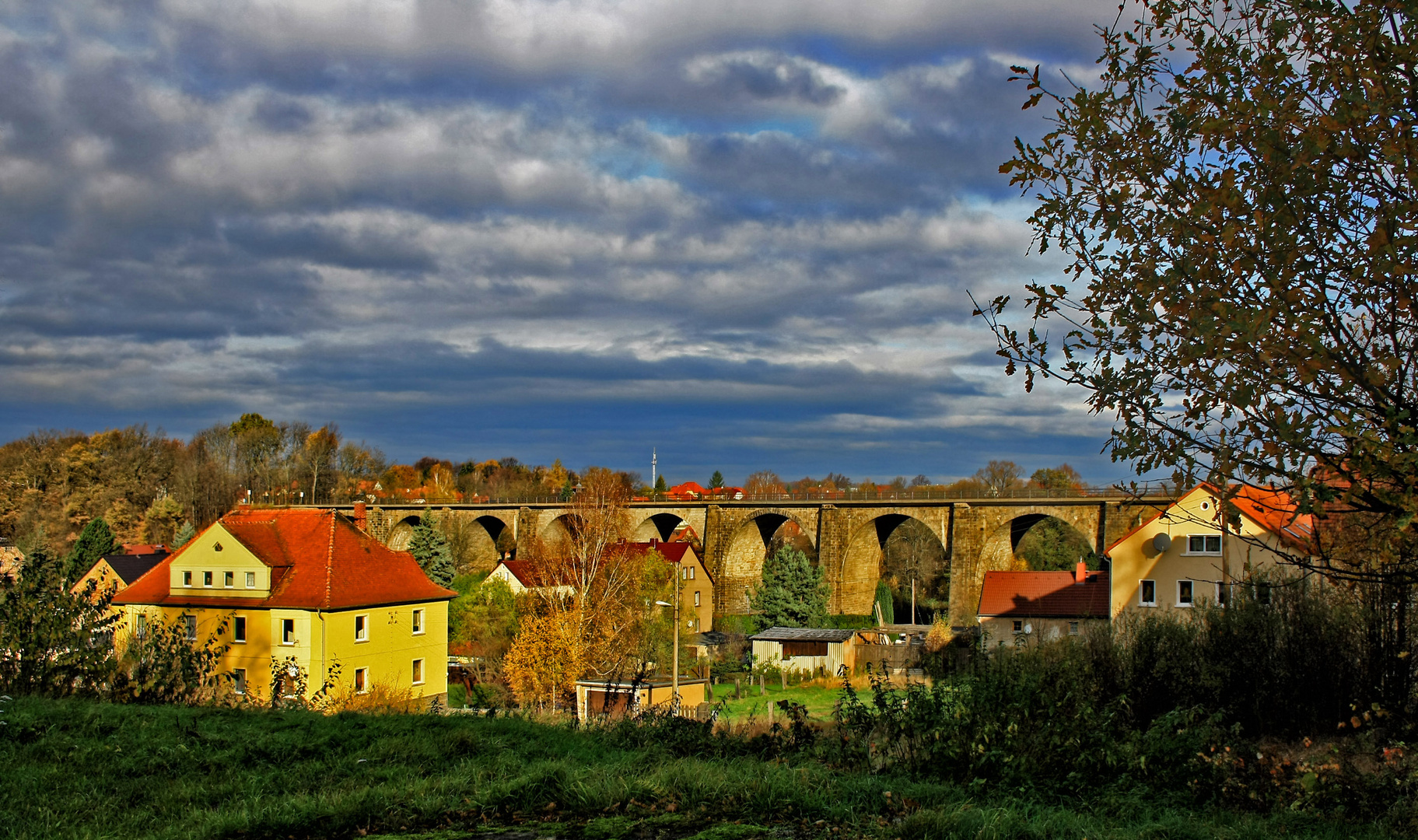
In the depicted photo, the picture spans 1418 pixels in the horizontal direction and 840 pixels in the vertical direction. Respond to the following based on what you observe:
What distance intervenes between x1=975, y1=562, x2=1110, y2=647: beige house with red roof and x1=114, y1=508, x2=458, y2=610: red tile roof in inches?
701

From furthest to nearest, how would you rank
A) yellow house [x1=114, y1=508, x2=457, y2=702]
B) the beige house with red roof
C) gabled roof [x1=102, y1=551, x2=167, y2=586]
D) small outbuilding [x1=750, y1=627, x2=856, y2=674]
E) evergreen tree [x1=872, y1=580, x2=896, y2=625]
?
evergreen tree [x1=872, y1=580, x2=896, y2=625]
gabled roof [x1=102, y1=551, x2=167, y2=586]
small outbuilding [x1=750, y1=627, x2=856, y2=674]
the beige house with red roof
yellow house [x1=114, y1=508, x2=457, y2=702]

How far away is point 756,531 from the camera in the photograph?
185 ft

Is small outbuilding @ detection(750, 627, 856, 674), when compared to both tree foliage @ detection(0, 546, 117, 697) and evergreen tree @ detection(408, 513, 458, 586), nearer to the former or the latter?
evergreen tree @ detection(408, 513, 458, 586)

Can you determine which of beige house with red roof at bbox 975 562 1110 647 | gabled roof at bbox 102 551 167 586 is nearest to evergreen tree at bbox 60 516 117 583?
gabled roof at bbox 102 551 167 586

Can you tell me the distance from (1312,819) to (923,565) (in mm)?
60879

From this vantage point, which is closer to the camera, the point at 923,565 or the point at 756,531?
the point at 756,531

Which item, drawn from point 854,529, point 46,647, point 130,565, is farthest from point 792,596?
point 46,647

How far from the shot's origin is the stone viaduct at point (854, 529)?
44.2 m

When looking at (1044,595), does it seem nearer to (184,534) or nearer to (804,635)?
(804,635)

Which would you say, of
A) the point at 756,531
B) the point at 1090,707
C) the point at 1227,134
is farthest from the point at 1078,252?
the point at 756,531

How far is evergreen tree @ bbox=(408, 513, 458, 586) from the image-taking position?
175ft

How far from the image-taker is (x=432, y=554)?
5375 cm

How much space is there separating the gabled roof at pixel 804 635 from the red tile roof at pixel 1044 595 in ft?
22.5

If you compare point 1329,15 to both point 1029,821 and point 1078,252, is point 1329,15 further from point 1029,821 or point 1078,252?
point 1029,821
